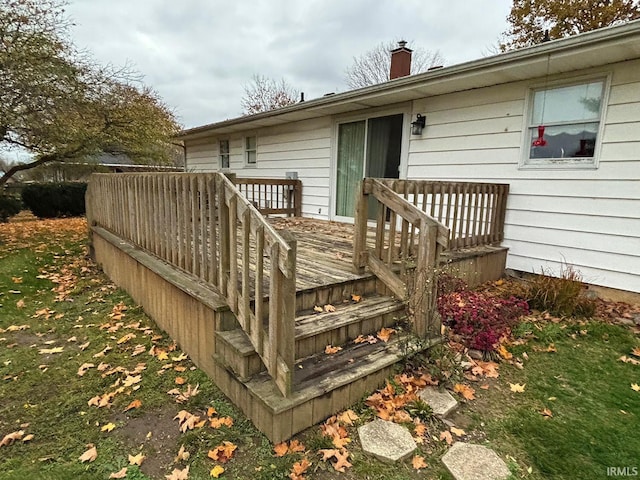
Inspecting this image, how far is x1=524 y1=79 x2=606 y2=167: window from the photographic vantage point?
14.1ft

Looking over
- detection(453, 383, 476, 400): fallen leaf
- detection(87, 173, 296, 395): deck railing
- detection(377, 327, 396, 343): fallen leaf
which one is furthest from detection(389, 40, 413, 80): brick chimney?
detection(453, 383, 476, 400): fallen leaf

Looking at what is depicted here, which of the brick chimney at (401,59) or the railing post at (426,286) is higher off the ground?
the brick chimney at (401,59)

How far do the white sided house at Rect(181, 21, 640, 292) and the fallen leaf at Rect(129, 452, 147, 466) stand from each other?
197 inches

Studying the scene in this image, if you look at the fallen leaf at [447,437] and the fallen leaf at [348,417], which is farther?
the fallen leaf at [348,417]

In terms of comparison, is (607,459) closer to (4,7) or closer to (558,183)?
(558,183)

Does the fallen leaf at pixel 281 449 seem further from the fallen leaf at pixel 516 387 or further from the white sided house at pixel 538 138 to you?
the white sided house at pixel 538 138

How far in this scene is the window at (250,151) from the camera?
991 centimetres

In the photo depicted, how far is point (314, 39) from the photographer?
19656mm

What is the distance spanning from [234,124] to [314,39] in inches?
532

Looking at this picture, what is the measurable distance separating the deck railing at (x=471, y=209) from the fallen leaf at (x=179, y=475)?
332 centimetres

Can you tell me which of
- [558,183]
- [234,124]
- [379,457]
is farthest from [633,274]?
[234,124]

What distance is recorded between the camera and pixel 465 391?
2613mm

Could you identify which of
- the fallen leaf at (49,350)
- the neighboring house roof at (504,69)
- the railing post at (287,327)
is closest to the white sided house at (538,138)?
the neighboring house roof at (504,69)

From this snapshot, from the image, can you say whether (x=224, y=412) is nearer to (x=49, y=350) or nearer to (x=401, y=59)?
(x=49, y=350)
